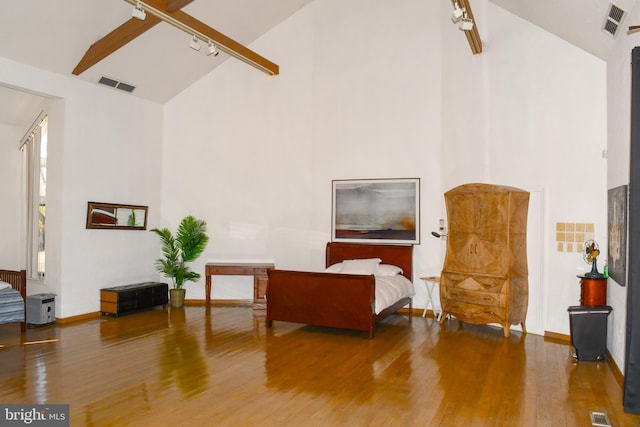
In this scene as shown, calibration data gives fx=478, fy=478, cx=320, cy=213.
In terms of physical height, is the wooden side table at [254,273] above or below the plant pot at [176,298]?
above

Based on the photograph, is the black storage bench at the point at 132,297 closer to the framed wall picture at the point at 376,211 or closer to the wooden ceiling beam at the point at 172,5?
the framed wall picture at the point at 376,211

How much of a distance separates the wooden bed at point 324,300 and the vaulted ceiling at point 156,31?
3.77 meters

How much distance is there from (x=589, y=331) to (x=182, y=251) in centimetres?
629

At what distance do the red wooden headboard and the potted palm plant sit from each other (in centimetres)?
229

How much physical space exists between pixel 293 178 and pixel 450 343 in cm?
403

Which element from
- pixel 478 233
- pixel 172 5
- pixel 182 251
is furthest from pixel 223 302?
pixel 172 5

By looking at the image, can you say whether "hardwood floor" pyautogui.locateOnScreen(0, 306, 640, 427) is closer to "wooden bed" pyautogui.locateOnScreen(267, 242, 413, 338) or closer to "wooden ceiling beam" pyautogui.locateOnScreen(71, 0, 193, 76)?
"wooden bed" pyautogui.locateOnScreen(267, 242, 413, 338)

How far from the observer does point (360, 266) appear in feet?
24.1

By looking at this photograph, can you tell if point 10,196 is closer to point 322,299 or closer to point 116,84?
point 116,84

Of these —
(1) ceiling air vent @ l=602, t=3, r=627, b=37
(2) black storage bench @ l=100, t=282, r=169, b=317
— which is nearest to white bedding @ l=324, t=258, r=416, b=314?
(2) black storage bench @ l=100, t=282, r=169, b=317

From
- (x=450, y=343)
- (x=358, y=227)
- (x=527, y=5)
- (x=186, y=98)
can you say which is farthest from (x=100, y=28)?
(x=450, y=343)

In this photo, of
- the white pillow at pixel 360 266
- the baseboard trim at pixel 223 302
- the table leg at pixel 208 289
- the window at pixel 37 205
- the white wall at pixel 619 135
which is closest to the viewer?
the white wall at pixel 619 135

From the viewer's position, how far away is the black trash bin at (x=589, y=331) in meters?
5.04

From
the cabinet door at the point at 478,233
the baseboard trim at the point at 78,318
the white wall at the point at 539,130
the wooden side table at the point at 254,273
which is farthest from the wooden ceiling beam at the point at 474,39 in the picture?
the baseboard trim at the point at 78,318
